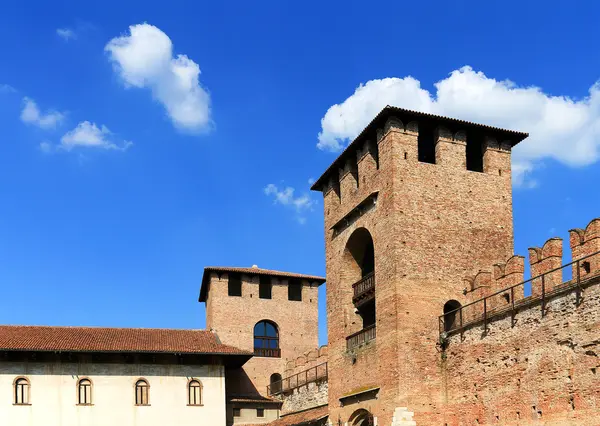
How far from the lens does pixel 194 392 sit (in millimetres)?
35562


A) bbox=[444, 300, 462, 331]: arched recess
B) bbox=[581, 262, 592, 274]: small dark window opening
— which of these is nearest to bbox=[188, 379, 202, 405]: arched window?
bbox=[444, 300, 462, 331]: arched recess

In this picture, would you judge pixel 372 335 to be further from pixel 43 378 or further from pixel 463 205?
pixel 43 378

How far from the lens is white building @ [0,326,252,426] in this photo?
33.6 m

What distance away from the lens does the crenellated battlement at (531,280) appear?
20594 mm

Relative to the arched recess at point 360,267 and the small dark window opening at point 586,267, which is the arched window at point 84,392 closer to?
the arched recess at point 360,267

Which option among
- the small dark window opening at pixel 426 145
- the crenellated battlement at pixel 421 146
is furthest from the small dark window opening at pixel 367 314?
the small dark window opening at pixel 426 145

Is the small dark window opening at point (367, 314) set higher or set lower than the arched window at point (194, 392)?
higher

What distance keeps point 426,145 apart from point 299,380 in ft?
44.8

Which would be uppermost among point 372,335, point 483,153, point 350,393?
point 483,153

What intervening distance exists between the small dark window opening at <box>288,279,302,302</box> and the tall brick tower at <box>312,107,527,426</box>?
12.9 meters

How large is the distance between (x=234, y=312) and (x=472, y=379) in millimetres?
19096

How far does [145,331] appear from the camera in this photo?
126 ft

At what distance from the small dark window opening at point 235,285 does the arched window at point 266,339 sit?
1.94 m

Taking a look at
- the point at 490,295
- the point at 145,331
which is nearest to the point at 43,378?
the point at 145,331
